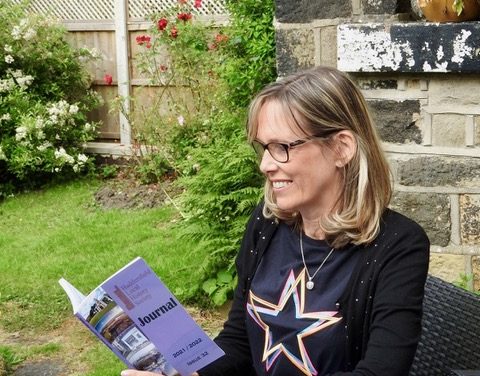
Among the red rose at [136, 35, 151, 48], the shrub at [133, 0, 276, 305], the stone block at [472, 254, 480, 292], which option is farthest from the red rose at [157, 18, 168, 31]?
the stone block at [472, 254, 480, 292]

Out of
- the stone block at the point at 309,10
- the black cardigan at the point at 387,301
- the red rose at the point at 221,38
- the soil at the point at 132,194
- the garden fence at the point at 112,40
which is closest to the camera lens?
the black cardigan at the point at 387,301

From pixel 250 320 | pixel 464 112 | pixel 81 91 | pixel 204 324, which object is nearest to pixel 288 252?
pixel 250 320

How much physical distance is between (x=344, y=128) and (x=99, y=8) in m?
6.45

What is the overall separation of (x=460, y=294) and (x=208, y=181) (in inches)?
94.1

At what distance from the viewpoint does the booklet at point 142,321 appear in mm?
1966

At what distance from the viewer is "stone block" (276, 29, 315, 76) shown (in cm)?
419

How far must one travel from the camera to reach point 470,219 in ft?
13.0

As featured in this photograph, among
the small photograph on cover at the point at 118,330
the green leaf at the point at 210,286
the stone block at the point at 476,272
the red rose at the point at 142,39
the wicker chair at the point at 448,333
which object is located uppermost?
the red rose at the point at 142,39

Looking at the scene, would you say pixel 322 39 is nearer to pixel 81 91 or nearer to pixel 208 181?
pixel 208 181

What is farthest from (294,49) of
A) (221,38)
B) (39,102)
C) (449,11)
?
(39,102)

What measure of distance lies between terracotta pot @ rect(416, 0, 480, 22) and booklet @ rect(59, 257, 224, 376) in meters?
2.16

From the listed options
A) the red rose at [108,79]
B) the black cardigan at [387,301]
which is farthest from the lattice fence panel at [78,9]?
the black cardigan at [387,301]

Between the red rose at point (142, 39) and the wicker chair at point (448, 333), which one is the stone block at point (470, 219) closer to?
the wicker chair at point (448, 333)

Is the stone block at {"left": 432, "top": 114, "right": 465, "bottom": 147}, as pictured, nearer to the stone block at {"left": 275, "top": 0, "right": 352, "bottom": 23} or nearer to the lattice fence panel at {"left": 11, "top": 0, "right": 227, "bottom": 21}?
the stone block at {"left": 275, "top": 0, "right": 352, "bottom": 23}
